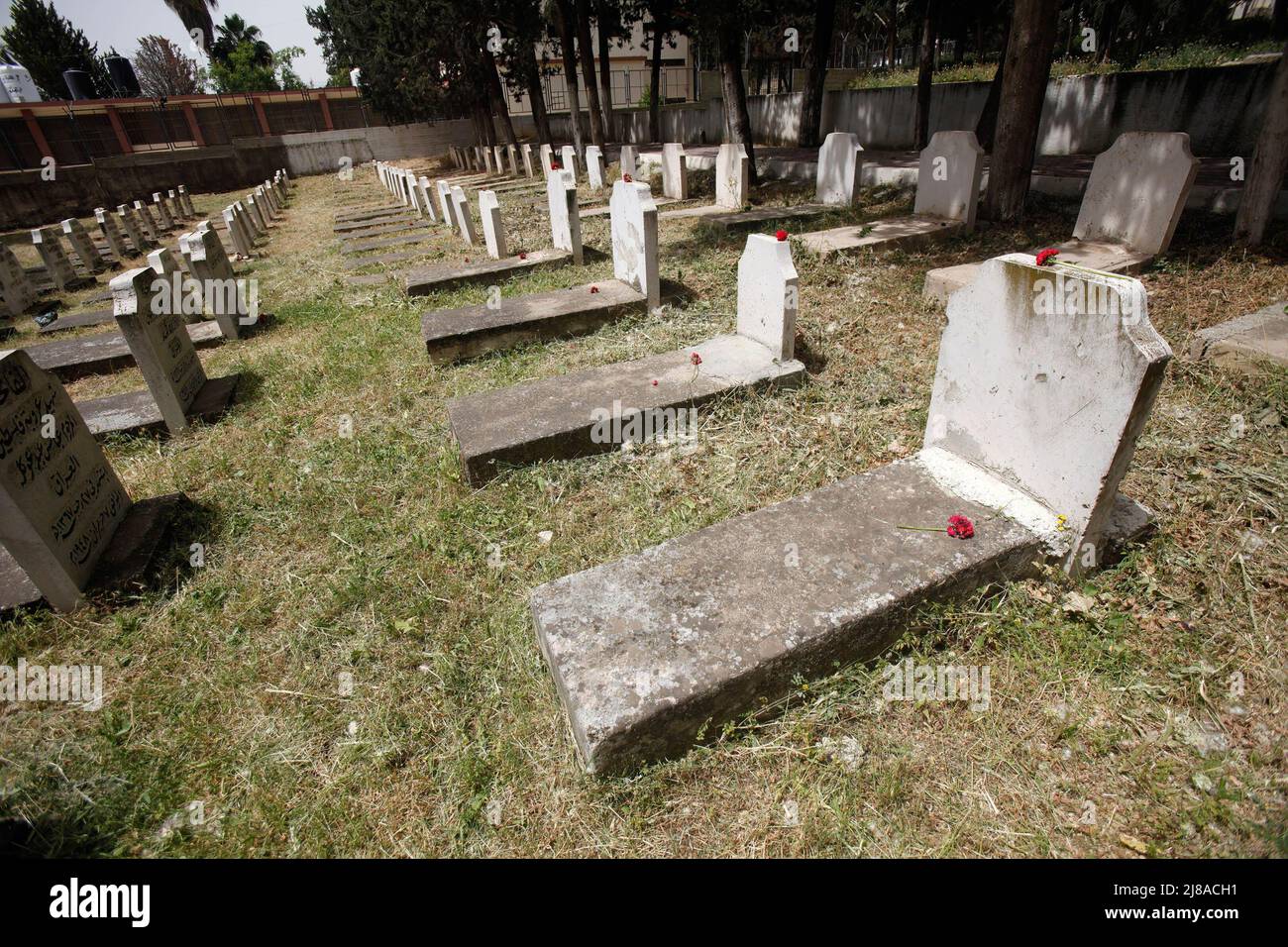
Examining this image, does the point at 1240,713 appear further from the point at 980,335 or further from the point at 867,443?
the point at 867,443

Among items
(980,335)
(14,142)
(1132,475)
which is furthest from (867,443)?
(14,142)

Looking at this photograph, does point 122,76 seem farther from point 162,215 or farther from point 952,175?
point 952,175

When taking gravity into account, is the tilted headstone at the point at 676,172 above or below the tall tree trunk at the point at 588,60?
below

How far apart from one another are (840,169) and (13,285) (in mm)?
12716

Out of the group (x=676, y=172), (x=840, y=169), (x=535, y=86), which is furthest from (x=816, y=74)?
(x=535, y=86)

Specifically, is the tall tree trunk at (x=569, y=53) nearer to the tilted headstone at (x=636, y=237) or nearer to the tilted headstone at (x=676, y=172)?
the tilted headstone at (x=676, y=172)

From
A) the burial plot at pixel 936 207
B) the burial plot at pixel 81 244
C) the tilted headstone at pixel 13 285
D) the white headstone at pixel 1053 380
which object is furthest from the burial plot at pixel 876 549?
the burial plot at pixel 81 244

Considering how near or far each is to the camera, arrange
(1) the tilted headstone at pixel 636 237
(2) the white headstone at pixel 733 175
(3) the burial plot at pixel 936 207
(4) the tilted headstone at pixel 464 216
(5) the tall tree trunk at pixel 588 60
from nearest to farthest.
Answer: (1) the tilted headstone at pixel 636 237 < (3) the burial plot at pixel 936 207 < (4) the tilted headstone at pixel 464 216 < (2) the white headstone at pixel 733 175 < (5) the tall tree trunk at pixel 588 60

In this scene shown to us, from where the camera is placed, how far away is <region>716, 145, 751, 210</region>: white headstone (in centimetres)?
997

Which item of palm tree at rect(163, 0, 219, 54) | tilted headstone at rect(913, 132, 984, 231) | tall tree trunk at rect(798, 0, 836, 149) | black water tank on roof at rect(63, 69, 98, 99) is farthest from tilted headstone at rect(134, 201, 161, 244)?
palm tree at rect(163, 0, 219, 54)

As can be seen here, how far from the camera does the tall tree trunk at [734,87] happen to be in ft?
32.2

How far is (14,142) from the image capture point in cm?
2352

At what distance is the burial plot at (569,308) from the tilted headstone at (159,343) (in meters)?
1.96

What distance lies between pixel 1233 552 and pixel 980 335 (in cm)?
142
